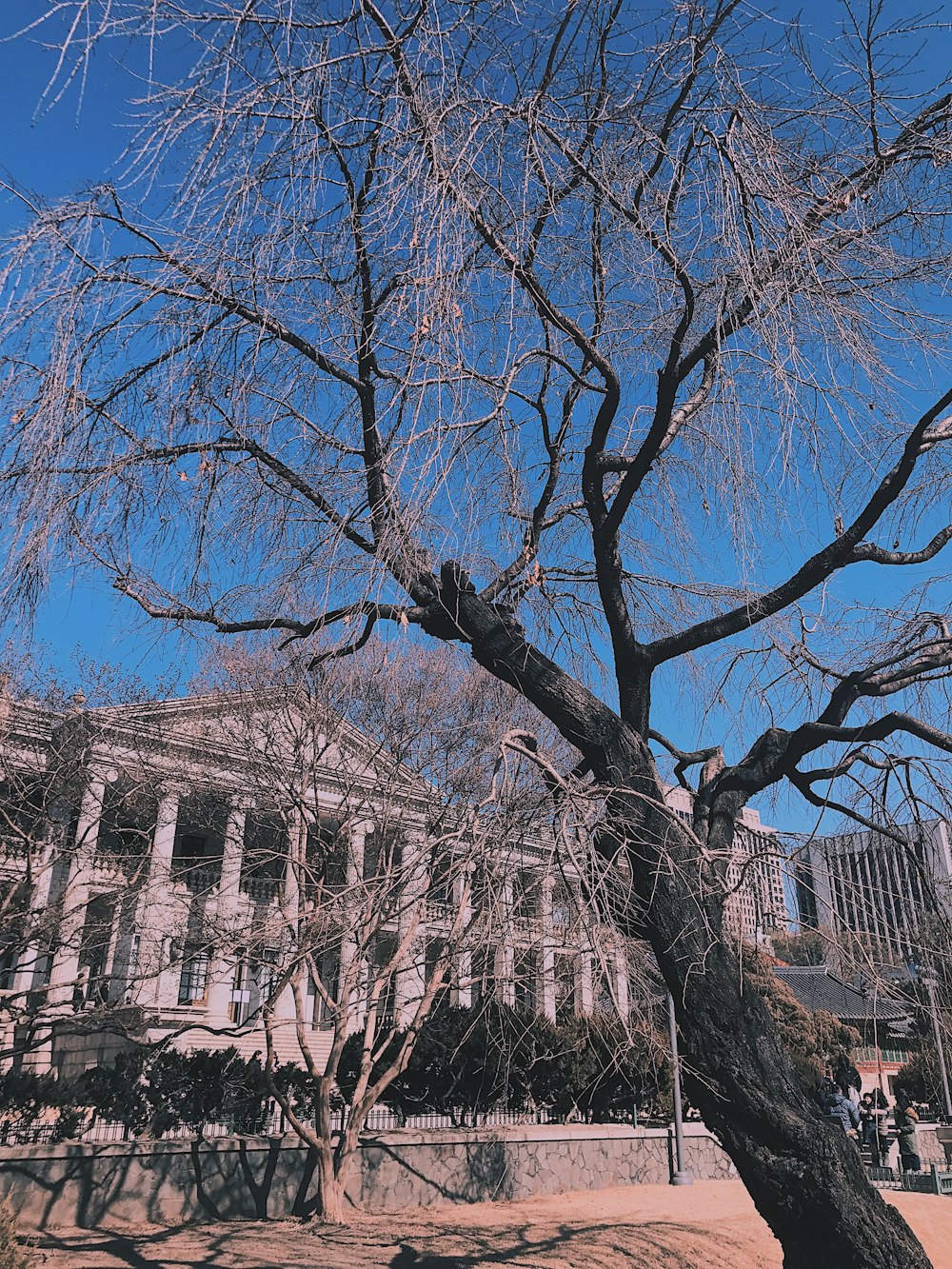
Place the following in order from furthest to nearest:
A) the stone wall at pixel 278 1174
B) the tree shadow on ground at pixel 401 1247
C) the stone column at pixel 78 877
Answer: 1. the stone column at pixel 78 877
2. the stone wall at pixel 278 1174
3. the tree shadow on ground at pixel 401 1247

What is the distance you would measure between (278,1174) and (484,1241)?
315 cm

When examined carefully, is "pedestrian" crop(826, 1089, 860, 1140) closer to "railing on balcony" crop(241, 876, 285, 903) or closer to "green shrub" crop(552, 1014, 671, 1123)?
"green shrub" crop(552, 1014, 671, 1123)

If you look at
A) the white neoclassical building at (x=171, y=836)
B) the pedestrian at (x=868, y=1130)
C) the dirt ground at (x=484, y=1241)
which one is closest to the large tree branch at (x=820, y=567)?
the white neoclassical building at (x=171, y=836)

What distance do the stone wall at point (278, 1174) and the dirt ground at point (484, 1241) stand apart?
0.49 m

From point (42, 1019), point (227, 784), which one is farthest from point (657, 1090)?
point (42, 1019)

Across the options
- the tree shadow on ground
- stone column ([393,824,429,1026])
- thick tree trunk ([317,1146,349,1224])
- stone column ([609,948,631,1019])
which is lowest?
the tree shadow on ground

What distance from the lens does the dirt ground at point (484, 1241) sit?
9.13 m

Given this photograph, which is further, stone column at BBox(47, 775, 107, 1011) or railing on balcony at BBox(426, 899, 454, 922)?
stone column at BBox(47, 775, 107, 1011)

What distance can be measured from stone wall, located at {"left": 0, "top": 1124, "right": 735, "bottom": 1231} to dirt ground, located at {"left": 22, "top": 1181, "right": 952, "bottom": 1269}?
491mm

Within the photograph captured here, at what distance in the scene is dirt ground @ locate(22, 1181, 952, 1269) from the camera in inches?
360

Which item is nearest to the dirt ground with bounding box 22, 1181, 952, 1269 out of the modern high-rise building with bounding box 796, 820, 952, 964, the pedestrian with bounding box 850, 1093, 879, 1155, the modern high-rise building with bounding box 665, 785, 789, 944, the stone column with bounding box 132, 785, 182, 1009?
the stone column with bounding box 132, 785, 182, 1009

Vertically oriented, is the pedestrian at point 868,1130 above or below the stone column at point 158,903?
below

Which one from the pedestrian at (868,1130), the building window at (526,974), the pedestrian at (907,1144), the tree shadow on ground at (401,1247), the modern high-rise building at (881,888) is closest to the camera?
the modern high-rise building at (881,888)

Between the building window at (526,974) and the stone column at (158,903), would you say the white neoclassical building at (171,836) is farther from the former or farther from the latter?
the building window at (526,974)
